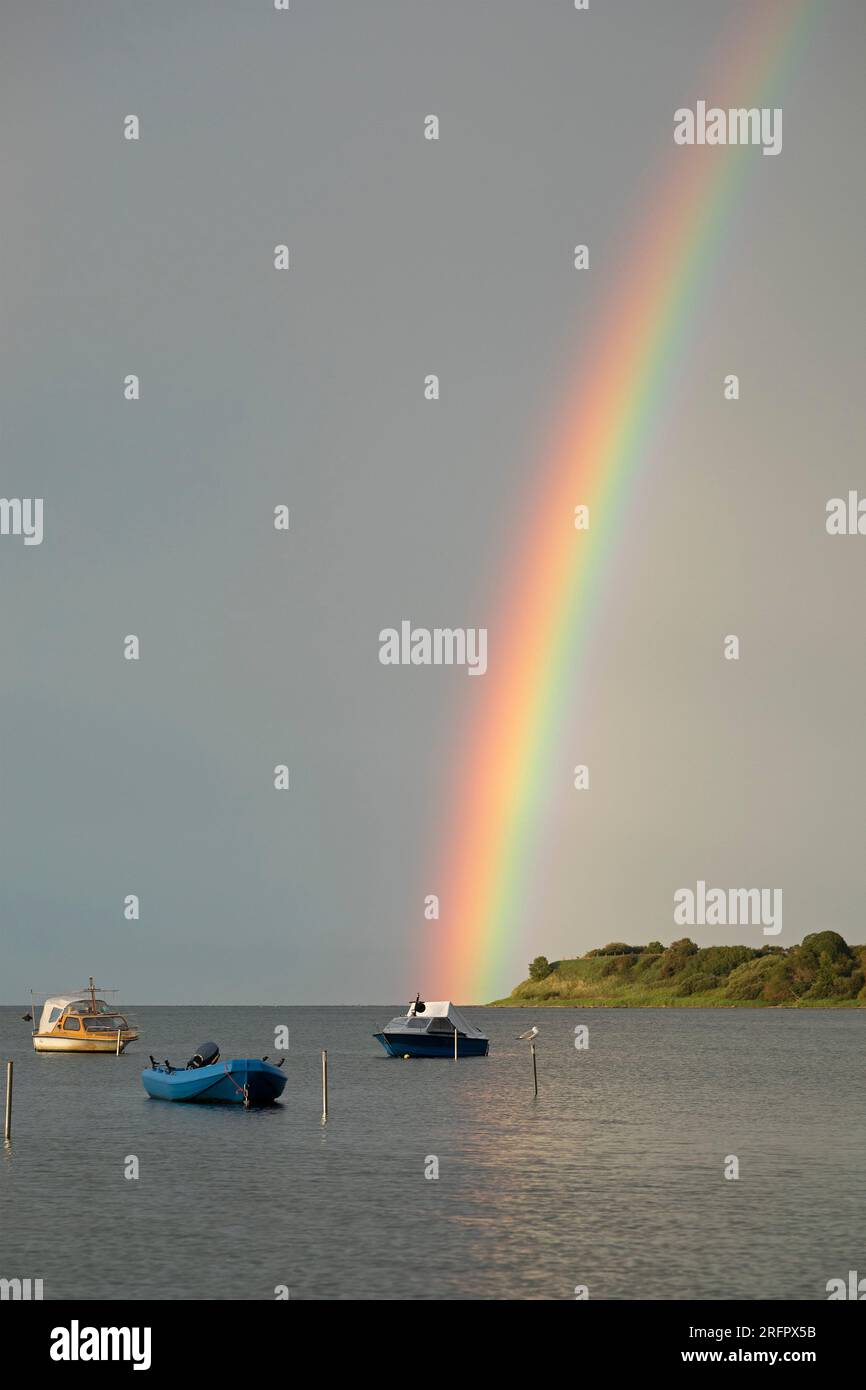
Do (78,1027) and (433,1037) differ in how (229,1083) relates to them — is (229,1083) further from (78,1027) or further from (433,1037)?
(78,1027)

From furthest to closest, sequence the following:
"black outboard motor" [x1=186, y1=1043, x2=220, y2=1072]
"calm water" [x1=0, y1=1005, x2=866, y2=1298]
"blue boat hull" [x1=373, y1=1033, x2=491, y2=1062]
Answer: "blue boat hull" [x1=373, y1=1033, x2=491, y2=1062], "black outboard motor" [x1=186, y1=1043, x2=220, y2=1072], "calm water" [x1=0, y1=1005, x2=866, y2=1298]

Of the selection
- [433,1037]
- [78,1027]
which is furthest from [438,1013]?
[78,1027]

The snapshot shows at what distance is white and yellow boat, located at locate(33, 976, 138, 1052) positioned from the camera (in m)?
158

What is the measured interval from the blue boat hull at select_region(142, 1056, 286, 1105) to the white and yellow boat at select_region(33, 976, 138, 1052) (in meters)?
64.7

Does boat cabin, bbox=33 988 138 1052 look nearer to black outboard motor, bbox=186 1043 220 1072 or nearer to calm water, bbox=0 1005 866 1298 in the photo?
calm water, bbox=0 1005 866 1298

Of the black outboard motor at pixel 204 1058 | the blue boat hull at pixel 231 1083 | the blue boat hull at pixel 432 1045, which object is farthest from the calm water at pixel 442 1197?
the blue boat hull at pixel 432 1045

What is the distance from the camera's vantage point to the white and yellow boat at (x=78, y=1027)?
158 meters

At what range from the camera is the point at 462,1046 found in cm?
14375

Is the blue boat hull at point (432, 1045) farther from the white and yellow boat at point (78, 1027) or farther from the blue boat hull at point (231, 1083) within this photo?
the blue boat hull at point (231, 1083)

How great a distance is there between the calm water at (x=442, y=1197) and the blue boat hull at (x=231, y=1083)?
1.11 metres

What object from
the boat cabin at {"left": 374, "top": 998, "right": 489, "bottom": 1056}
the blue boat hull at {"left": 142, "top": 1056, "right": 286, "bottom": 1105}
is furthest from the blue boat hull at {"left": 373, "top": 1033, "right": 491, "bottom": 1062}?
the blue boat hull at {"left": 142, "top": 1056, "right": 286, "bottom": 1105}

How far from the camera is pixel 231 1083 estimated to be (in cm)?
8950
